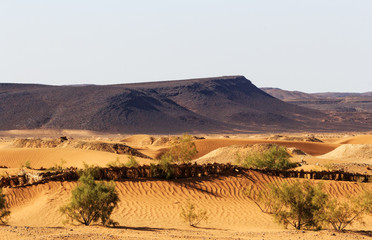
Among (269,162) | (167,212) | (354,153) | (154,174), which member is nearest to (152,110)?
(354,153)

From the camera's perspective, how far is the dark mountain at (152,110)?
99562 mm

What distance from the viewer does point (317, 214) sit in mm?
15383

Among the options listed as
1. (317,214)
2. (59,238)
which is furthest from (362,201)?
(59,238)

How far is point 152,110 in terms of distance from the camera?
108 meters

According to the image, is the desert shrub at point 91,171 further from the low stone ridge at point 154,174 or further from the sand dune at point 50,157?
the sand dune at point 50,157

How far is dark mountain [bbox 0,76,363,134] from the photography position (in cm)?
9956

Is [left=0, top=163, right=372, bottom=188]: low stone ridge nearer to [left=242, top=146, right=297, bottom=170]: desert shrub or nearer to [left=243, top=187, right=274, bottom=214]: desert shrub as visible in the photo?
[left=243, top=187, right=274, bottom=214]: desert shrub

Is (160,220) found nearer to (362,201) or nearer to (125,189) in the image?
(125,189)

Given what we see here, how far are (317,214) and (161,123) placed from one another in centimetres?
8598

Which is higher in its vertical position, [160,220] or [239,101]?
[239,101]

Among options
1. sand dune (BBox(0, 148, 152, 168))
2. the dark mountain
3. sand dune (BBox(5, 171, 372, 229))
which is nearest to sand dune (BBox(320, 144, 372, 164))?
sand dune (BBox(0, 148, 152, 168))

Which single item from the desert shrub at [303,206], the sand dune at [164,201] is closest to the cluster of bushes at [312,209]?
the desert shrub at [303,206]

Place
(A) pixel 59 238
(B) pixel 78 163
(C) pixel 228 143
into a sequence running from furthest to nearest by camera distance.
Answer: (C) pixel 228 143 → (B) pixel 78 163 → (A) pixel 59 238

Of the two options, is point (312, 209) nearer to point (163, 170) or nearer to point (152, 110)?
point (163, 170)
